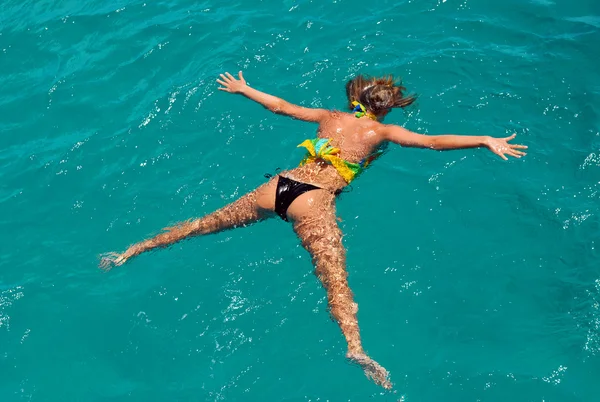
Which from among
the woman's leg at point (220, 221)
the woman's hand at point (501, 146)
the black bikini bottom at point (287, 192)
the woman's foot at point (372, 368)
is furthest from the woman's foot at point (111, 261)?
the woman's hand at point (501, 146)

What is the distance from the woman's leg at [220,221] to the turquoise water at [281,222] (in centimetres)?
37

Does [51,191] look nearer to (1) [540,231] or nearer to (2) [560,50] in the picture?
(1) [540,231]

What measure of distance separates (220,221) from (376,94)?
93.9 inches

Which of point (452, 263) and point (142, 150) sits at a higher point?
point (142, 150)

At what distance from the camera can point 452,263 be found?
7957mm

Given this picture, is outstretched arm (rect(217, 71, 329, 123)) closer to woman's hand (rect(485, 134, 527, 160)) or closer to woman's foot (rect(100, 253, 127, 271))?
woman's hand (rect(485, 134, 527, 160))

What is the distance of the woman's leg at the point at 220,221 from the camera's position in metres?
7.73

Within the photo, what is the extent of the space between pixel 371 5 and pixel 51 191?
593 cm

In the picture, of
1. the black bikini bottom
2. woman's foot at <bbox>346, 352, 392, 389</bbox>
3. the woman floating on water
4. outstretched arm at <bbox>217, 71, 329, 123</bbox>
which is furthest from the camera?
outstretched arm at <bbox>217, 71, 329, 123</bbox>

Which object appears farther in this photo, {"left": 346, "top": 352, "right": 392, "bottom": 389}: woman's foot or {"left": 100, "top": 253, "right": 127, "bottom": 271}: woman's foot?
{"left": 100, "top": 253, "right": 127, "bottom": 271}: woman's foot

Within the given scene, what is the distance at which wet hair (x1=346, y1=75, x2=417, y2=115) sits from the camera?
25.4 feet

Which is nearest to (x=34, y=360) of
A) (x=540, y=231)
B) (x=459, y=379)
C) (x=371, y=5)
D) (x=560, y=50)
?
(x=459, y=379)

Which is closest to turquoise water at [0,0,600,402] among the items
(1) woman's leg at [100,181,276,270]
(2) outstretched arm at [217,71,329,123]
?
(1) woman's leg at [100,181,276,270]

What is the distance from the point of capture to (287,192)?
7.53 meters
